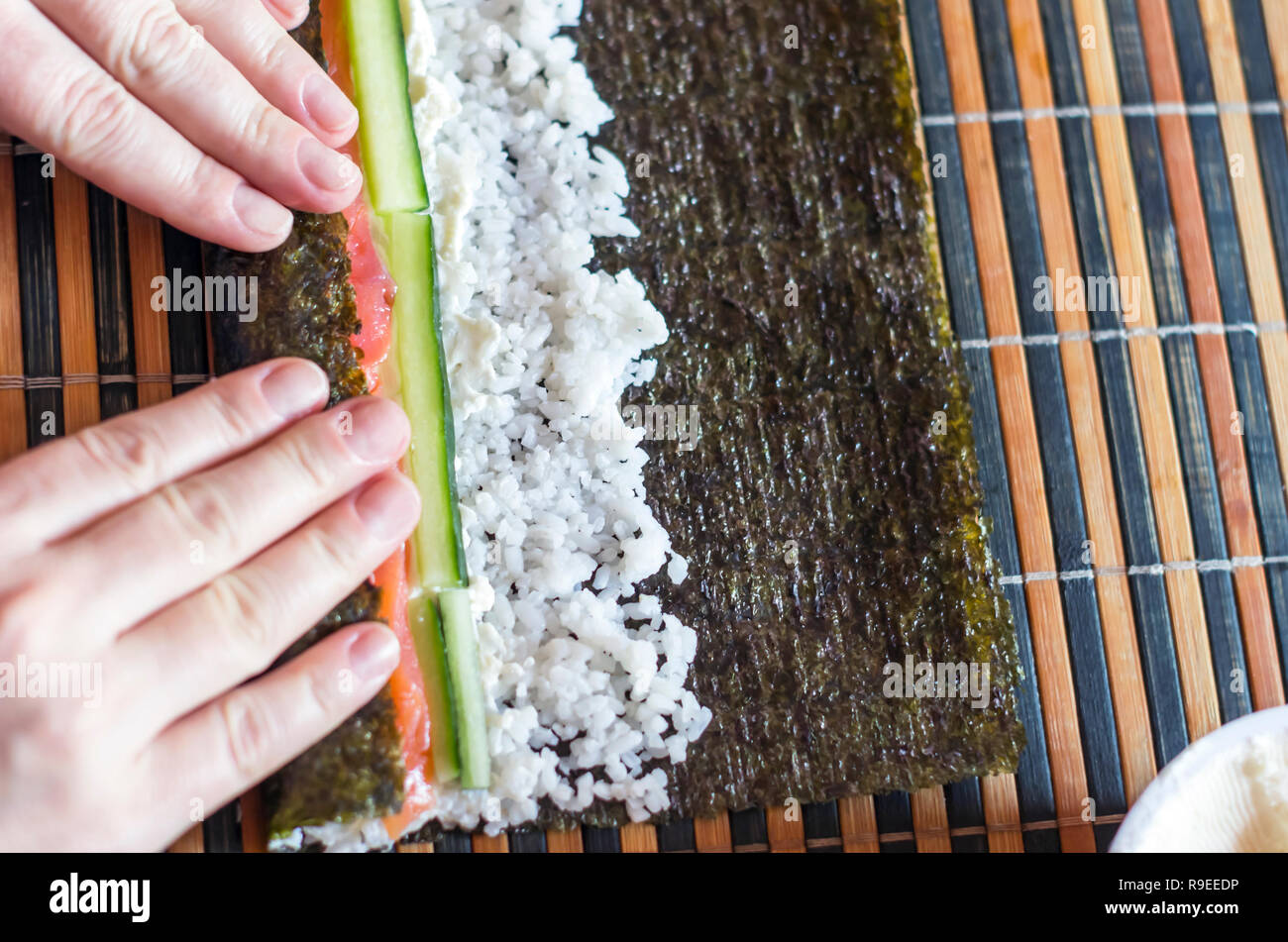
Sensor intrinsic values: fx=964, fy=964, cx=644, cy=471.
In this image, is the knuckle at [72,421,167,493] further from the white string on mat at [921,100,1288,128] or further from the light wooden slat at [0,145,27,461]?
the white string on mat at [921,100,1288,128]

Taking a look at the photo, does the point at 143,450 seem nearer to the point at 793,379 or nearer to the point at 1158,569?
the point at 793,379

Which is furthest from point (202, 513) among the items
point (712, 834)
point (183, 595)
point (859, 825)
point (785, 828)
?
Result: point (859, 825)

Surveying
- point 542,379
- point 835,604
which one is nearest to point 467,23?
point 542,379

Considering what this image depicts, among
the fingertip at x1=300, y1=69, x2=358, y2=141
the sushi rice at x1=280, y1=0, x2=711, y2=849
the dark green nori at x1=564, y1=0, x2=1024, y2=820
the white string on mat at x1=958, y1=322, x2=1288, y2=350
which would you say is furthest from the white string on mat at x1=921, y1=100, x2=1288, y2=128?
the fingertip at x1=300, y1=69, x2=358, y2=141

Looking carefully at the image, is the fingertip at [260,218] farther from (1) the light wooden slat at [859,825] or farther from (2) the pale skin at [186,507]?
(1) the light wooden slat at [859,825]
